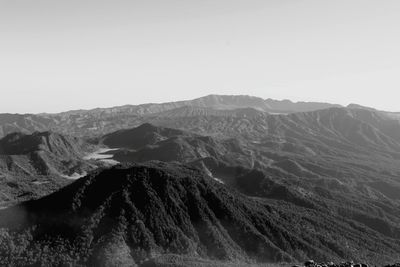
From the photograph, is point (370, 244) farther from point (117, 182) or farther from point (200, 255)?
point (117, 182)

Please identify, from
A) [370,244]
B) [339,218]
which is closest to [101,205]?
[370,244]

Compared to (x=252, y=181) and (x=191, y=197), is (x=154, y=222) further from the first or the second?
(x=252, y=181)

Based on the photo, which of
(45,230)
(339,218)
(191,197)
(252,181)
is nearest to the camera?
(45,230)

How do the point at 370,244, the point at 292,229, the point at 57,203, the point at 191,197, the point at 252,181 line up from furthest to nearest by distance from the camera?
the point at 252,181 → the point at 370,244 → the point at 292,229 → the point at 191,197 → the point at 57,203

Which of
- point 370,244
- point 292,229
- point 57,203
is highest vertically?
point 57,203

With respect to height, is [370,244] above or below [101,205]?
below

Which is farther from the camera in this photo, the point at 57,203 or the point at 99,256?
the point at 57,203

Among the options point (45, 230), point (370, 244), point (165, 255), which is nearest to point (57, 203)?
point (45, 230)
